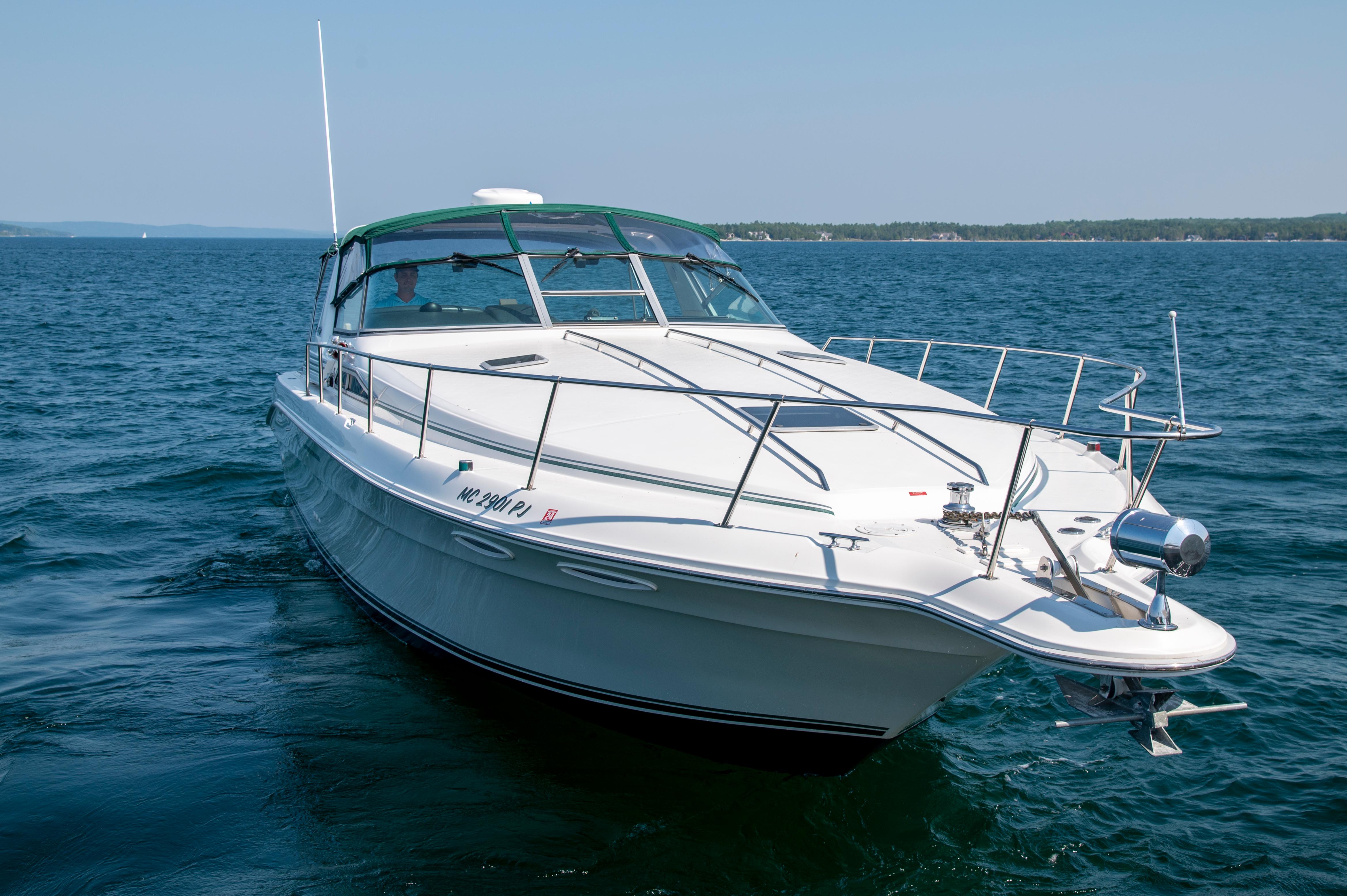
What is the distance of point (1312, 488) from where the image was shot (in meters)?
9.00

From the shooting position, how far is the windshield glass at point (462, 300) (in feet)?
20.9

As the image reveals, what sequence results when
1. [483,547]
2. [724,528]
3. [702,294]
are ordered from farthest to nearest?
[702,294]
[483,547]
[724,528]

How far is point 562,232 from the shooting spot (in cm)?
665

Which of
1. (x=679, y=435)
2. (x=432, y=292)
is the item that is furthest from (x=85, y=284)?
(x=679, y=435)

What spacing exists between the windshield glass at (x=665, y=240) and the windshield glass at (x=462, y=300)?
898 millimetres

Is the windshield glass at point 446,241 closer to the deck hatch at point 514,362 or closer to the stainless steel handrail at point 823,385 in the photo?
the deck hatch at point 514,362

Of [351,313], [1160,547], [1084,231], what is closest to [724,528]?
[1160,547]

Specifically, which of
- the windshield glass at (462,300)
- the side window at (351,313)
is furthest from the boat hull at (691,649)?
the side window at (351,313)

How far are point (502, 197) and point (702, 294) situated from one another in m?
1.64

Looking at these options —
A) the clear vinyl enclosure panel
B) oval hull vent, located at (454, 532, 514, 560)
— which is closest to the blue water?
oval hull vent, located at (454, 532, 514, 560)

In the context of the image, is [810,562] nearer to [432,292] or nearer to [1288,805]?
[1288,805]

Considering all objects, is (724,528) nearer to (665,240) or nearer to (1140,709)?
(1140,709)

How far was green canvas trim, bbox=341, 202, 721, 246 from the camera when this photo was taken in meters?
6.63

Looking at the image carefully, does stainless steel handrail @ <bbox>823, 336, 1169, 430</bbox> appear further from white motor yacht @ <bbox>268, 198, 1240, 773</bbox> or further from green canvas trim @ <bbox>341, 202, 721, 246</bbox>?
green canvas trim @ <bbox>341, 202, 721, 246</bbox>
